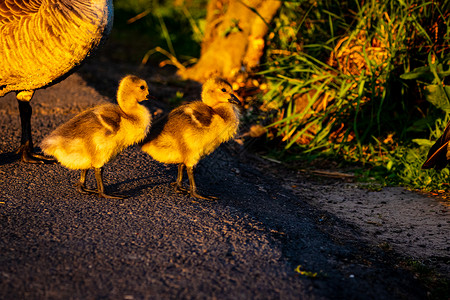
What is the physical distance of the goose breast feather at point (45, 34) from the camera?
5602 mm

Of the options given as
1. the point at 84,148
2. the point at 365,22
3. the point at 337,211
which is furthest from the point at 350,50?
the point at 84,148

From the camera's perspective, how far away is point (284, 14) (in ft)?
29.4

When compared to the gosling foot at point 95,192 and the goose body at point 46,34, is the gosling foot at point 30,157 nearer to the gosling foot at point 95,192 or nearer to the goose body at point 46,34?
the goose body at point 46,34

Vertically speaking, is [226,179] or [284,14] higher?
[284,14]

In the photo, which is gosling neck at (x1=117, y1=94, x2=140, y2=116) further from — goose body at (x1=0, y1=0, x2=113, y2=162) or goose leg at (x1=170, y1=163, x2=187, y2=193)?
goose body at (x1=0, y1=0, x2=113, y2=162)

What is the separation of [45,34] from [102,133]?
4.76 ft

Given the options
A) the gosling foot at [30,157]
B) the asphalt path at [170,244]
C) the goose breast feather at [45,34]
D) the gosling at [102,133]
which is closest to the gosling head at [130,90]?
the gosling at [102,133]

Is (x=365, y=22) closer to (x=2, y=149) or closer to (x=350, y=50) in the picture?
(x=350, y=50)

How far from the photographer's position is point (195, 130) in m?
5.12

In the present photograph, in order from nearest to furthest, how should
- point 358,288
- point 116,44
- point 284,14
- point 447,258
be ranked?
point 358,288 < point 447,258 < point 284,14 < point 116,44

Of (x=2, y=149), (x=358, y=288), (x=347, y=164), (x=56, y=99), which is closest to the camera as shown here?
(x=358, y=288)

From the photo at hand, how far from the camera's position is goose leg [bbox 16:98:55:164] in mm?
5969

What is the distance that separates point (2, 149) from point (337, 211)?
371 cm

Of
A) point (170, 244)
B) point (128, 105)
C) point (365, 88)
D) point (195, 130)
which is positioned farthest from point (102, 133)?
point (365, 88)
